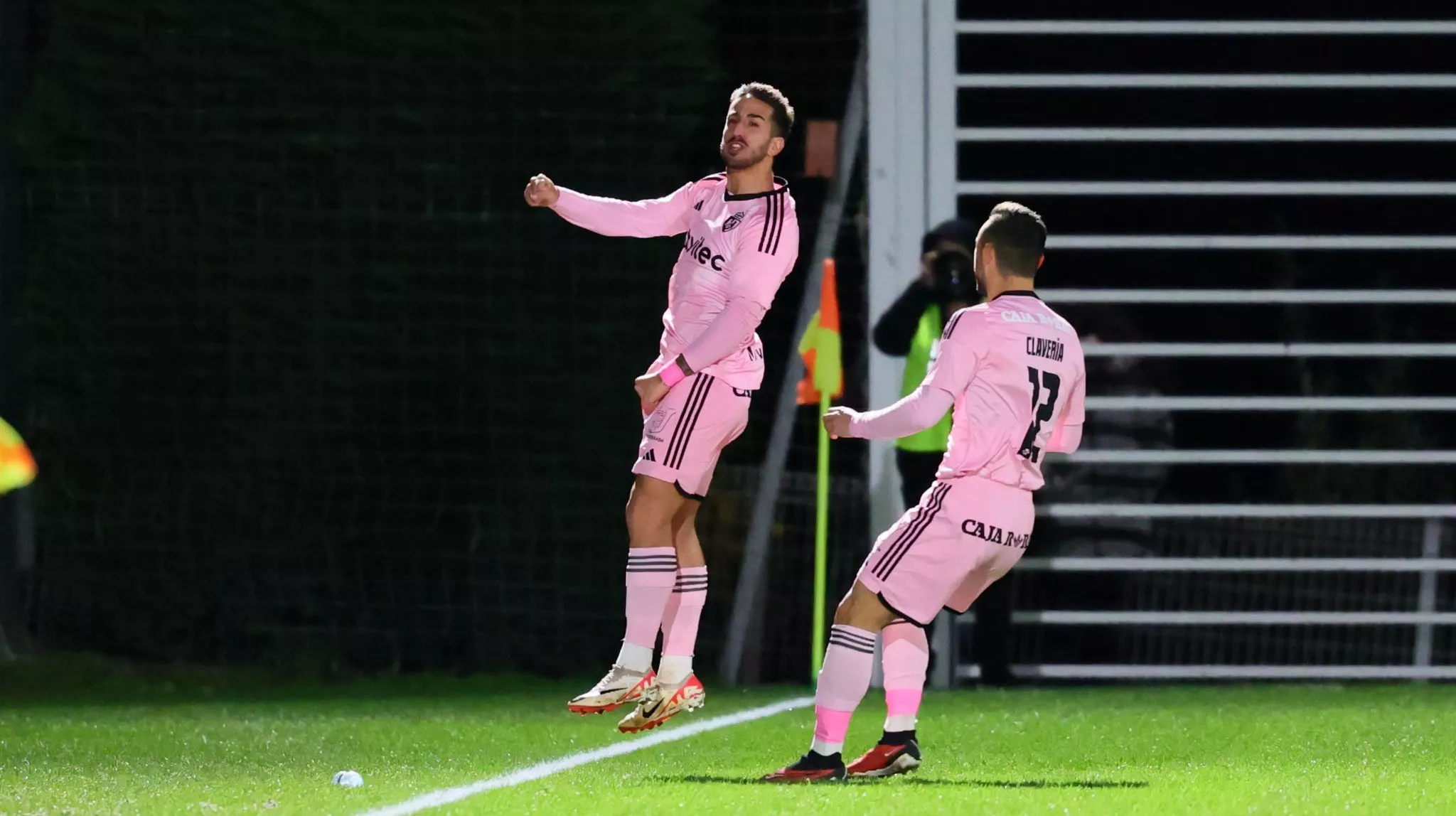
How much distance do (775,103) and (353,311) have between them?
4.42m

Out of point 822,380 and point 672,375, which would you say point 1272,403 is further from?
point 672,375

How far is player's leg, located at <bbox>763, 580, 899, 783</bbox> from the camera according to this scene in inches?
256

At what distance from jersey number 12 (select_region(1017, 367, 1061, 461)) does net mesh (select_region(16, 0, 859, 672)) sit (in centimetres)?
444

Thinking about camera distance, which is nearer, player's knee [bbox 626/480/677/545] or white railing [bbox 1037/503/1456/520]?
player's knee [bbox 626/480/677/545]

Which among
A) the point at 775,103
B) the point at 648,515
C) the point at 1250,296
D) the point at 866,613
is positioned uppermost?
the point at 775,103

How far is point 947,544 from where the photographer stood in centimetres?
645

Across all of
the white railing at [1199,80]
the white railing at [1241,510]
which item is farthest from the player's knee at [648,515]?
the white railing at [1199,80]

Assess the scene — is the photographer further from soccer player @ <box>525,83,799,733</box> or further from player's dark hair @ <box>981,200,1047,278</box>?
player's dark hair @ <box>981,200,1047,278</box>

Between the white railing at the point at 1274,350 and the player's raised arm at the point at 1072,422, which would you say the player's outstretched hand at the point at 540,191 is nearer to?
the player's raised arm at the point at 1072,422

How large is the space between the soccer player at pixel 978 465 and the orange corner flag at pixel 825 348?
3.12m

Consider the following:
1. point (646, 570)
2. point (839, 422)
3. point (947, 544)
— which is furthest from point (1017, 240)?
point (646, 570)

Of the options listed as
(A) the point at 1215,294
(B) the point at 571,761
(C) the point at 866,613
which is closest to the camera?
(C) the point at 866,613

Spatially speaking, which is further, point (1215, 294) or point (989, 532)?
point (1215, 294)

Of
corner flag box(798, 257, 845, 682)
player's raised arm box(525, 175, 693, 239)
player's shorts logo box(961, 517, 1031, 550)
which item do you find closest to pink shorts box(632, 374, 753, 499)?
player's raised arm box(525, 175, 693, 239)
